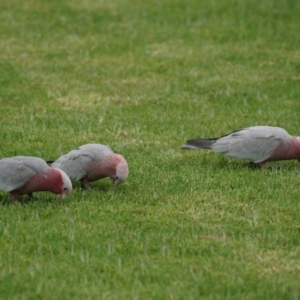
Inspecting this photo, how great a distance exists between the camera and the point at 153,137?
28.4 feet

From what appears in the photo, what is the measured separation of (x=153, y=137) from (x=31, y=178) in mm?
2447

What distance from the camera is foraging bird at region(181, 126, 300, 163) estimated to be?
7371mm

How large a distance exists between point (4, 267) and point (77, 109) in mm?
4540

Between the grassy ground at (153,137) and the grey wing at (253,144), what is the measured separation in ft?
0.58

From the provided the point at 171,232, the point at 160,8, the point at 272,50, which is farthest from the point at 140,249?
the point at 160,8

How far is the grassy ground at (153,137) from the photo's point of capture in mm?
5238

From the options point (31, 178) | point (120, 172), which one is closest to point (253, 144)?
point (120, 172)

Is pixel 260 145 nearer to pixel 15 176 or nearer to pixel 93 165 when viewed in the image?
pixel 93 165

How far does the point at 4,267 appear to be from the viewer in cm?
529

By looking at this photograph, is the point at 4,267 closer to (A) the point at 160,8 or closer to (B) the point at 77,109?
(B) the point at 77,109

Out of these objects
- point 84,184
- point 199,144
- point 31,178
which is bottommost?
point 84,184

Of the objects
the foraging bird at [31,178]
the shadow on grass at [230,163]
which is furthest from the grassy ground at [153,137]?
the foraging bird at [31,178]

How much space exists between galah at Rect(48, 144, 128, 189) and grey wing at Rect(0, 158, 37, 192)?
1.41 feet

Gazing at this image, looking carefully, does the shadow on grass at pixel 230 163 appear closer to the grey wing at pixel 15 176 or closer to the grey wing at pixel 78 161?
the grey wing at pixel 78 161
